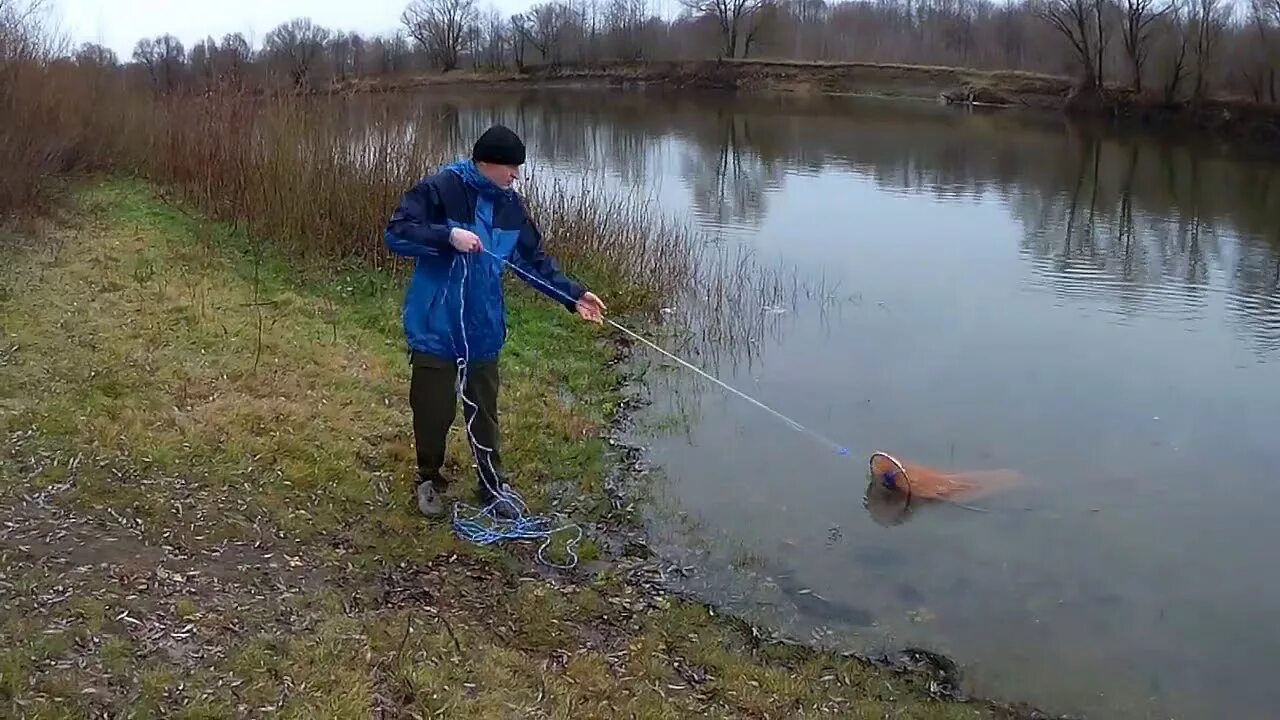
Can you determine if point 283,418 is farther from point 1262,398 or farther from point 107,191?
point 107,191

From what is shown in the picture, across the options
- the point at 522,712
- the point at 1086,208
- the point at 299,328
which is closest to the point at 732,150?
the point at 1086,208

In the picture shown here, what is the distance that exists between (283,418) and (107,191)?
370 inches

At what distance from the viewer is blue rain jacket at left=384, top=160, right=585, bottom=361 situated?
5188 mm

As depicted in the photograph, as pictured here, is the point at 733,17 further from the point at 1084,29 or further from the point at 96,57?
the point at 96,57

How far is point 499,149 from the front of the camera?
17.0ft

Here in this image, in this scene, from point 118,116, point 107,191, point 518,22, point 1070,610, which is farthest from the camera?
point 518,22

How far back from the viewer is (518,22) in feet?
264

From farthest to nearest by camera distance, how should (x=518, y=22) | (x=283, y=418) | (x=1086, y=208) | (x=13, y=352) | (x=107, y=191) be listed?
1. (x=518, y=22)
2. (x=1086, y=208)
3. (x=107, y=191)
4. (x=13, y=352)
5. (x=283, y=418)

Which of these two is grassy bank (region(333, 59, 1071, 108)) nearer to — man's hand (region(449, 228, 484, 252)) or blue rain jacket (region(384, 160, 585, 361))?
blue rain jacket (region(384, 160, 585, 361))

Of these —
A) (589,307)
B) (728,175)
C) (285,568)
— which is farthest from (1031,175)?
(285,568)

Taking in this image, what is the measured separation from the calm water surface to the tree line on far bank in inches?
984

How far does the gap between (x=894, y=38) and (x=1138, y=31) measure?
118 ft

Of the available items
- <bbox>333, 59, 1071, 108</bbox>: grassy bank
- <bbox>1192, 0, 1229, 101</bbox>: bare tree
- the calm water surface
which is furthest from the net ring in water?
<bbox>333, 59, 1071, 108</bbox>: grassy bank

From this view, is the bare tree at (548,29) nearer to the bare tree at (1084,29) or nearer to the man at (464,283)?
the bare tree at (1084,29)
